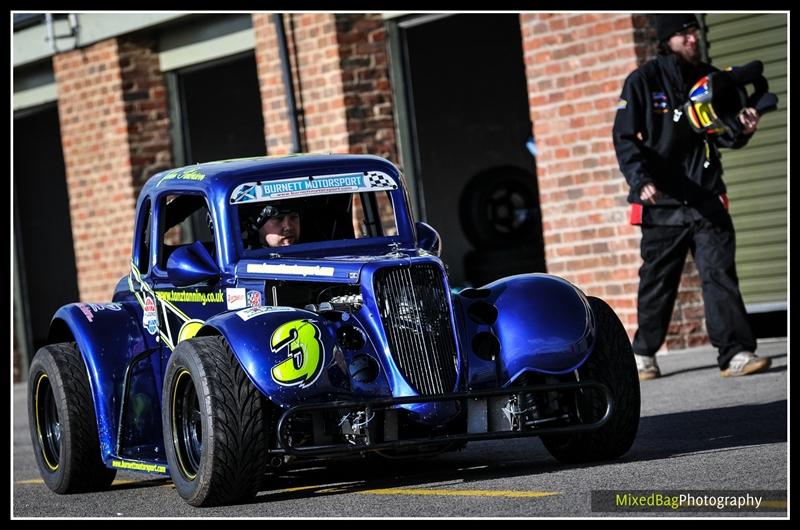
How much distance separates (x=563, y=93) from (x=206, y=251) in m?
5.57

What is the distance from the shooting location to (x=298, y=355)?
6.50 metres

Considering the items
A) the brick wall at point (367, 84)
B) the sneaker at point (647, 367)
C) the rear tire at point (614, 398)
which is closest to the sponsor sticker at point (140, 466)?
the rear tire at point (614, 398)

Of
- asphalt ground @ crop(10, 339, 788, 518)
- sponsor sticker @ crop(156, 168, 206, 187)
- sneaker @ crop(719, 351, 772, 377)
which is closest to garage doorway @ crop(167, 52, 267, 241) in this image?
sneaker @ crop(719, 351, 772, 377)

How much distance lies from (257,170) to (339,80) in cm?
650

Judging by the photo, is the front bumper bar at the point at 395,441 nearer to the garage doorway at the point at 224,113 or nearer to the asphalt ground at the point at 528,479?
the asphalt ground at the point at 528,479

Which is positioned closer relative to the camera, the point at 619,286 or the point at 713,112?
the point at 713,112

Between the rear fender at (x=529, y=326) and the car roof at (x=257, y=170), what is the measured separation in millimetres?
1101

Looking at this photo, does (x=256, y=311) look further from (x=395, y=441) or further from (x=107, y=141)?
(x=107, y=141)

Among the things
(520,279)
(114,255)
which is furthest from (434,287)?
(114,255)

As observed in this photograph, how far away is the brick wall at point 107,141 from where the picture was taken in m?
16.5

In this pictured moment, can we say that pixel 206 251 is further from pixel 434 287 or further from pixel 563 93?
pixel 563 93

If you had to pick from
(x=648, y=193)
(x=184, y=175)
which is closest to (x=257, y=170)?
(x=184, y=175)

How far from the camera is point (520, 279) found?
23.8ft

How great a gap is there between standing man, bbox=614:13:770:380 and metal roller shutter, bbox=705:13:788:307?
6.43ft
